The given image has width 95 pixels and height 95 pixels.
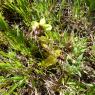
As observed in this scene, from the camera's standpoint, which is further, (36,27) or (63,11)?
(63,11)

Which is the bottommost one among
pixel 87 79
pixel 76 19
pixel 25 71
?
pixel 87 79

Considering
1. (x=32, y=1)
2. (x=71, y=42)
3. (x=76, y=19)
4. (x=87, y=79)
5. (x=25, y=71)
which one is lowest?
(x=87, y=79)

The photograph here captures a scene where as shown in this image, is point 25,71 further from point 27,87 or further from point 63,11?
point 63,11

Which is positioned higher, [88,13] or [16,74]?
[88,13]

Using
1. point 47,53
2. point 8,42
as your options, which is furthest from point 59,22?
point 8,42

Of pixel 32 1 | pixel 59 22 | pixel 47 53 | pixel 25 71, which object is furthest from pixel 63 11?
pixel 25 71

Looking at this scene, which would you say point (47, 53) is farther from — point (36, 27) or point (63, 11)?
point (63, 11)
